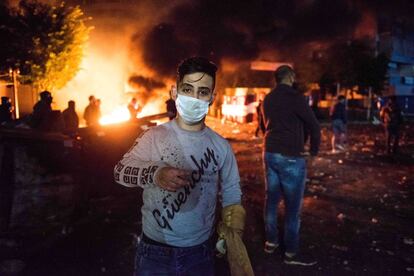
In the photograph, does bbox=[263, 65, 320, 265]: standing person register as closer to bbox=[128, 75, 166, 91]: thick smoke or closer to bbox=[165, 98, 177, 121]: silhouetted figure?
bbox=[165, 98, 177, 121]: silhouetted figure

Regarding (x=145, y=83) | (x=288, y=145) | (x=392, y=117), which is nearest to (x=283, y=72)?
(x=288, y=145)

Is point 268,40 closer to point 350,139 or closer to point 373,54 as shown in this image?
point 350,139

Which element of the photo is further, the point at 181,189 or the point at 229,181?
the point at 229,181

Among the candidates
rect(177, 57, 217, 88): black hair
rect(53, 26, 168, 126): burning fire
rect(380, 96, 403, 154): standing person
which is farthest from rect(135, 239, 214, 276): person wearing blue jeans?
rect(53, 26, 168, 126): burning fire

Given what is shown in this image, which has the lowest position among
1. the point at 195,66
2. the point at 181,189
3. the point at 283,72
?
the point at 181,189

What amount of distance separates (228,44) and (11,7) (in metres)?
10.6

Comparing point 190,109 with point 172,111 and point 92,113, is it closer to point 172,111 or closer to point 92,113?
point 172,111

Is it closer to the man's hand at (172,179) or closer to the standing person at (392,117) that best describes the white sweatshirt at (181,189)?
the man's hand at (172,179)

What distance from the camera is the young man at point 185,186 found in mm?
2088

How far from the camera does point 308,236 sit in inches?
199

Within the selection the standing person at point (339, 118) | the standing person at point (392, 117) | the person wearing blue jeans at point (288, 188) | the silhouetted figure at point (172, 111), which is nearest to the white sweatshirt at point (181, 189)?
the person wearing blue jeans at point (288, 188)

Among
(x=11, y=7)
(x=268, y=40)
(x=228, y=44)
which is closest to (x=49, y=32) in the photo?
(x=11, y=7)

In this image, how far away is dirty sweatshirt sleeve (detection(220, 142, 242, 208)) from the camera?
224 centimetres

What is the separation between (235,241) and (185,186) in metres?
0.40
